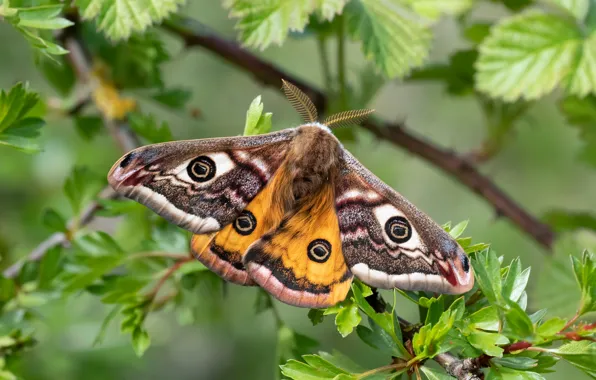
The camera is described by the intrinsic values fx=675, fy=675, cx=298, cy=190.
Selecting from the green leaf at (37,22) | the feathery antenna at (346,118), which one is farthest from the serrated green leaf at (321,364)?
the green leaf at (37,22)

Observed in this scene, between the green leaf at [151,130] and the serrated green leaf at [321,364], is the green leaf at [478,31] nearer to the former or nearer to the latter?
the green leaf at [151,130]

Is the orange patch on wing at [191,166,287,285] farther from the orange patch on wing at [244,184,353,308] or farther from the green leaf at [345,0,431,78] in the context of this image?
the green leaf at [345,0,431,78]

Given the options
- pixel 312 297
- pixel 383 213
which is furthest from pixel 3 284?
pixel 383 213

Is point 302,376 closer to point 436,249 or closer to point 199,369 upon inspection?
point 436,249

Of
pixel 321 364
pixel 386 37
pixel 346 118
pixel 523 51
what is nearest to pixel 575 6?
pixel 523 51

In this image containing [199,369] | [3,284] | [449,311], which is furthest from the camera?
[199,369]
